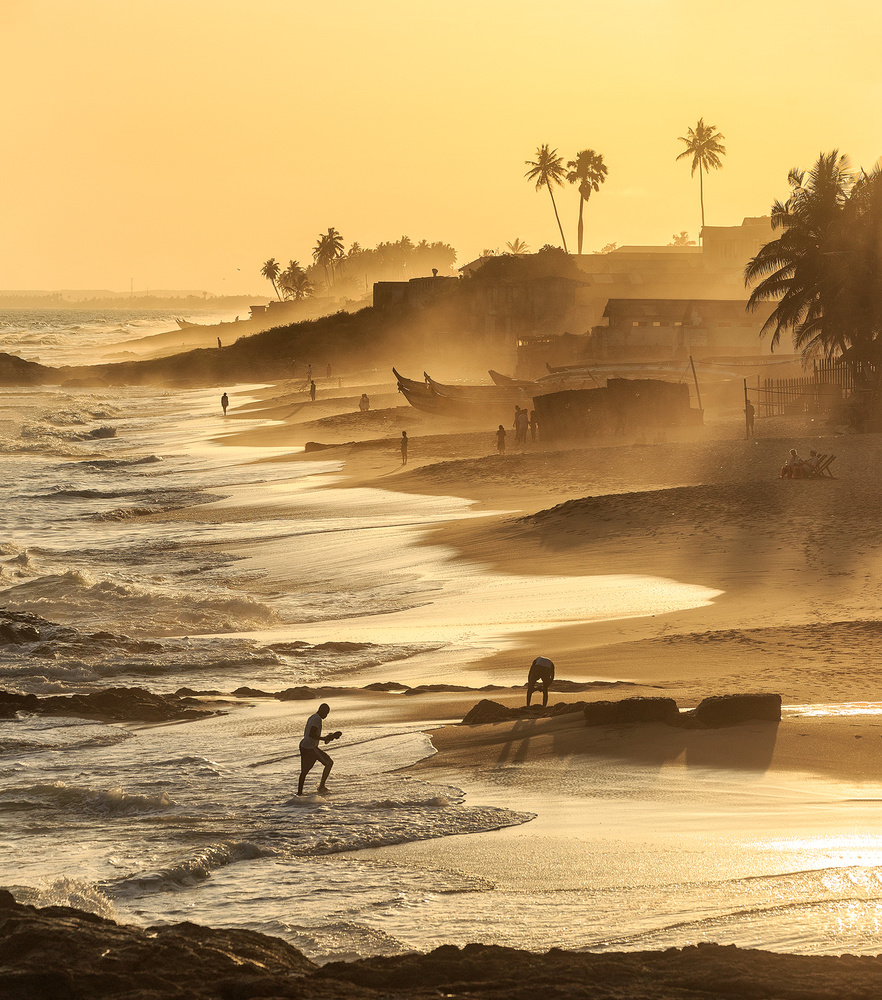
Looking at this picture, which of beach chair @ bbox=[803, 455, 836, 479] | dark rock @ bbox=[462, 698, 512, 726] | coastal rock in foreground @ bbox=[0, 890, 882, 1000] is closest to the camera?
coastal rock in foreground @ bbox=[0, 890, 882, 1000]

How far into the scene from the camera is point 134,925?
7.81 m

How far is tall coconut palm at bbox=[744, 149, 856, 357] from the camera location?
124 feet

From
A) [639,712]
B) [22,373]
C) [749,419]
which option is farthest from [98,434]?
[639,712]

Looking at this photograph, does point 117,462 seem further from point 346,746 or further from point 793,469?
point 346,746

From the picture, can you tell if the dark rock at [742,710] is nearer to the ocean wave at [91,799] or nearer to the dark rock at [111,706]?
the ocean wave at [91,799]

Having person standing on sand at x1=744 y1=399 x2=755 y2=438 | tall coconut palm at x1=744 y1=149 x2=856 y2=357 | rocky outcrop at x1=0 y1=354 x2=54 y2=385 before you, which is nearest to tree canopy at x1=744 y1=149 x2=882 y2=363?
tall coconut palm at x1=744 y1=149 x2=856 y2=357

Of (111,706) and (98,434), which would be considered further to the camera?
(98,434)

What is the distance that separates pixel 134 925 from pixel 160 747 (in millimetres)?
4922

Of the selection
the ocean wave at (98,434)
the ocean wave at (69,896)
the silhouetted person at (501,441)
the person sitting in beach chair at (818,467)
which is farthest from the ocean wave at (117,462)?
the ocean wave at (69,896)

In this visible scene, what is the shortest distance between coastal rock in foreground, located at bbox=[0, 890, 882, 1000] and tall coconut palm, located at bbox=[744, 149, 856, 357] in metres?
34.0

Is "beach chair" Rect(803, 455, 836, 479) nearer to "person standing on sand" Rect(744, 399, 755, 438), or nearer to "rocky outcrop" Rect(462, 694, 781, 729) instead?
"person standing on sand" Rect(744, 399, 755, 438)

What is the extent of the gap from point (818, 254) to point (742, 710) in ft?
101

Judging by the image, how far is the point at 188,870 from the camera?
8.96 meters

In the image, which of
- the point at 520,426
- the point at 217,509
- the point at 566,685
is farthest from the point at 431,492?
the point at 566,685
